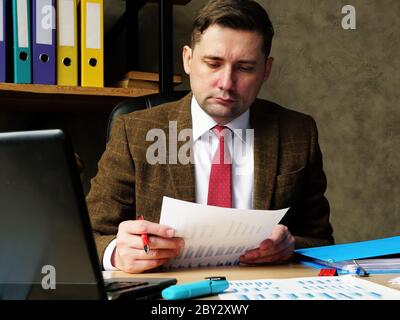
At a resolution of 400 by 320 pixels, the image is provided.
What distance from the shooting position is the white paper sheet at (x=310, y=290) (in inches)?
27.1

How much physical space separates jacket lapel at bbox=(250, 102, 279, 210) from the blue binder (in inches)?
29.2

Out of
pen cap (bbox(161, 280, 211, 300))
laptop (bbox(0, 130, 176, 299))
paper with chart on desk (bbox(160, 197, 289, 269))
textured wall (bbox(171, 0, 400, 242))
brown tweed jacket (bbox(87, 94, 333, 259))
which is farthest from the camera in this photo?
textured wall (bbox(171, 0, 400, 242))

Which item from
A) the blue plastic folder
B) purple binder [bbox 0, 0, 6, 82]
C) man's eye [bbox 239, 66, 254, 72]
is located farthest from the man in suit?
purple binder [bbox 0, 0, 6, 82]

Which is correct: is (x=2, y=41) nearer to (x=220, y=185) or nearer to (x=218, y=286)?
(x=220, y=185)

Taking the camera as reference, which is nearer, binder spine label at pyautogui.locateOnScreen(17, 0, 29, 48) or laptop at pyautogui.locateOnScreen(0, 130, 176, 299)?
laptop at pyautogui.locateOnScreen(0, 130, 176, 299)

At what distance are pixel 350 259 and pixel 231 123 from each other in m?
0.56

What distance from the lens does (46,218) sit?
21.7 inches

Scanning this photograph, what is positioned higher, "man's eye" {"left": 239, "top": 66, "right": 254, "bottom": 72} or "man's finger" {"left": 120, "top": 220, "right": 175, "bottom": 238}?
"man's eye" {"left": 239, "top": 66, "right": 254, "bottom": 72}

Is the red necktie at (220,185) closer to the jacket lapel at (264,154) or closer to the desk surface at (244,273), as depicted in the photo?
the jacket lapel at (264,154)

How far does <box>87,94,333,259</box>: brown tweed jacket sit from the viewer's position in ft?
4.27

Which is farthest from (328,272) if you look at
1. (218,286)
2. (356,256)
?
(218,286)

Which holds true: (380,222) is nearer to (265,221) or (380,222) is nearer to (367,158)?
(367,158)

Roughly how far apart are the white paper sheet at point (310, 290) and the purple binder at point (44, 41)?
3.74 ft

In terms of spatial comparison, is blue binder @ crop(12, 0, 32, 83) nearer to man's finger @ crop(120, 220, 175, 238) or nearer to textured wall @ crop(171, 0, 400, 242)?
man's finger @ crop(120, 220, 175, 238)
